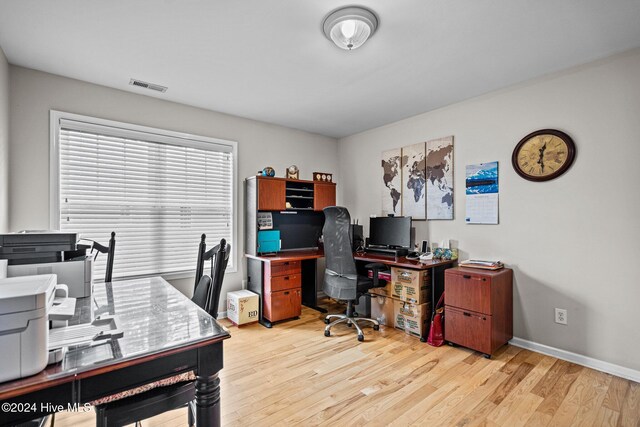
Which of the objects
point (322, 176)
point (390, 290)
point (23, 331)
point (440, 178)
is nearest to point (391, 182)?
point (440, 178)

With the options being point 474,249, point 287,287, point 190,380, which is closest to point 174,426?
point 190,380

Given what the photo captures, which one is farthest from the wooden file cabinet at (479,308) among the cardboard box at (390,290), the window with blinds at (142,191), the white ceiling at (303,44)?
the window with blinds at (142,191)

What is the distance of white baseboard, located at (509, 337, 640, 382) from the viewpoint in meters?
2.40

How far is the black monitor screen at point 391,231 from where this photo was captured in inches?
145

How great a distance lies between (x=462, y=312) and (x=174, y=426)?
2526 millimetres

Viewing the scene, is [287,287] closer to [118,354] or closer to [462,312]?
[462,312]

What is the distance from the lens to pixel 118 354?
1.09m

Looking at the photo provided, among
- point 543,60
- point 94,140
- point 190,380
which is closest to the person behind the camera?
point 190,380

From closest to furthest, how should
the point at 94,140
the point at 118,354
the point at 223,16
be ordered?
the point at 118,354
the point at 223,16
the point at 94,140

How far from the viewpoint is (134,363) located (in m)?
1.07

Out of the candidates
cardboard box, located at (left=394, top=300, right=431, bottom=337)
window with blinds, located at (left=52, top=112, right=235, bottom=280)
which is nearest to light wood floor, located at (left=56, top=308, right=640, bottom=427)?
cardboard box, located at (left=394, top=300, right=431, bottom=337)

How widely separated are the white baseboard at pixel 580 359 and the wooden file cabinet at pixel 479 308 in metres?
0.15

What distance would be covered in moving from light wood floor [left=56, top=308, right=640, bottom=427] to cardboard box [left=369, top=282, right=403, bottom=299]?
51 cm

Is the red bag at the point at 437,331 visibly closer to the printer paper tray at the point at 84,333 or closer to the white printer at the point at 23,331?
the printer paper tray at the point at 84,333
